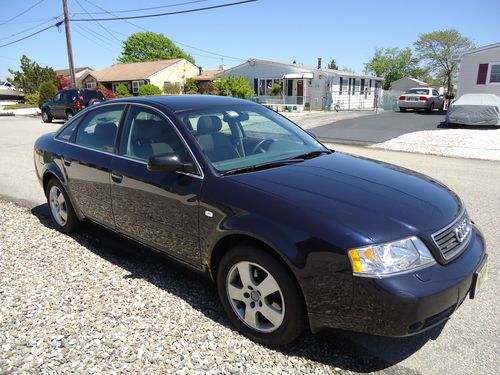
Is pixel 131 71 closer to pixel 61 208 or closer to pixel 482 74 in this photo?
pixel 482 74

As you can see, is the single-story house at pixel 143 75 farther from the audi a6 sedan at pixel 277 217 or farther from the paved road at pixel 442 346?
the paved road at pixel 442 346

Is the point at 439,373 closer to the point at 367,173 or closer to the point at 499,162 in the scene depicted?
the point at 367,173

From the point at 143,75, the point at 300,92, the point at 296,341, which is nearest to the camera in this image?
the point at 296,341

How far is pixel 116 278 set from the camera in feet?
12.2

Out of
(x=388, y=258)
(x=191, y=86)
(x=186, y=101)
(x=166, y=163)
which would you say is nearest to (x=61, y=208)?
(x=186, y=101)

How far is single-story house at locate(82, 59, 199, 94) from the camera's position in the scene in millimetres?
47000

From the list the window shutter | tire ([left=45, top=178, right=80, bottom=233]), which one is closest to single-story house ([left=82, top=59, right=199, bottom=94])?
the window shutter

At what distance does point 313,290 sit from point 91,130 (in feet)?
10.2

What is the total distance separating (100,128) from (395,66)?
3432 inches

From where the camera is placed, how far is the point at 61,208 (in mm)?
4773

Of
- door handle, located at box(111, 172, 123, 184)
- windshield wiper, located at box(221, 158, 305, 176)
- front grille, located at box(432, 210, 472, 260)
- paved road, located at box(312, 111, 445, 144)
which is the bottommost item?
paved road, located at box(312, 111, 445, 144)

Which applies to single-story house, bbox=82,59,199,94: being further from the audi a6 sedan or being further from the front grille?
the front grille

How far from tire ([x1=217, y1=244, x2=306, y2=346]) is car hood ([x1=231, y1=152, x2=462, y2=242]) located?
42 cm

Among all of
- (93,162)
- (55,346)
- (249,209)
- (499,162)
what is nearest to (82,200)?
(93,162)
